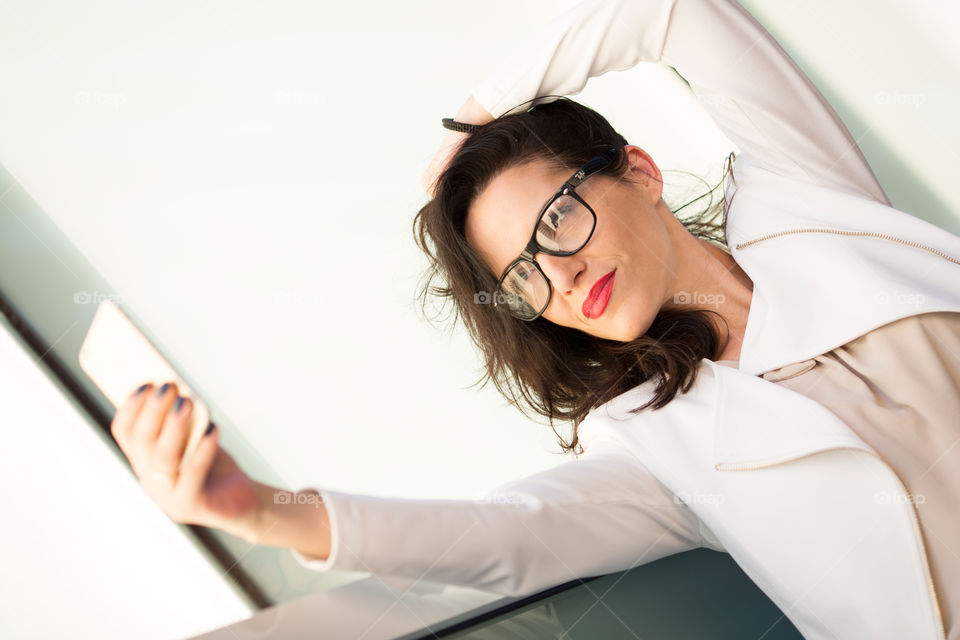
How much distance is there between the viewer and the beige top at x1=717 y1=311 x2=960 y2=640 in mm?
928

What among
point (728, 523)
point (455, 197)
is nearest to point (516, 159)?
point (455, 197)

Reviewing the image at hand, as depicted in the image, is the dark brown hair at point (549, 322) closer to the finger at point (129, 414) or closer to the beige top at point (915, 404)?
the beige top at point (915, 404)

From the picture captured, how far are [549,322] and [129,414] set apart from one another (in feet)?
3.33

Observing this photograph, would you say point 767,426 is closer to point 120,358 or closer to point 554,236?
point 554,236

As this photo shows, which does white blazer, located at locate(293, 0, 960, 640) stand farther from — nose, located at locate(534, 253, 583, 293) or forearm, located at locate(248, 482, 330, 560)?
nose, located at locate(534, 253, 583, 293)

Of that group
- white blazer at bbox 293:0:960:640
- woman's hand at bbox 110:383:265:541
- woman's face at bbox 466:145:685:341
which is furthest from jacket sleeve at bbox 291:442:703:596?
woman's face at bbox 466:145:685:341

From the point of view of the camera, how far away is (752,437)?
3.41ft

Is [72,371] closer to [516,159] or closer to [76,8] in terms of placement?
[76,8]

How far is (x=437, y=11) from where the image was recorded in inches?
76.2

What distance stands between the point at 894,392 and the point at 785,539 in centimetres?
28

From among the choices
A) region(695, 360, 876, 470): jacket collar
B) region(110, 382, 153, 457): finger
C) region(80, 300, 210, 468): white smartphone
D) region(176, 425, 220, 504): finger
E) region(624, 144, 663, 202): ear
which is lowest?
region(695, 360, 876, 470): jacket collar

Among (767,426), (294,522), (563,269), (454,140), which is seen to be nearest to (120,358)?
(294,522)

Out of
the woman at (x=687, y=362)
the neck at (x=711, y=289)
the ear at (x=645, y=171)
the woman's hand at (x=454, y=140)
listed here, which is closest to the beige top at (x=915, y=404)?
the woman at (x=687, y=362)

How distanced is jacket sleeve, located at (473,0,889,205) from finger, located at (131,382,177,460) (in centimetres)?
101
